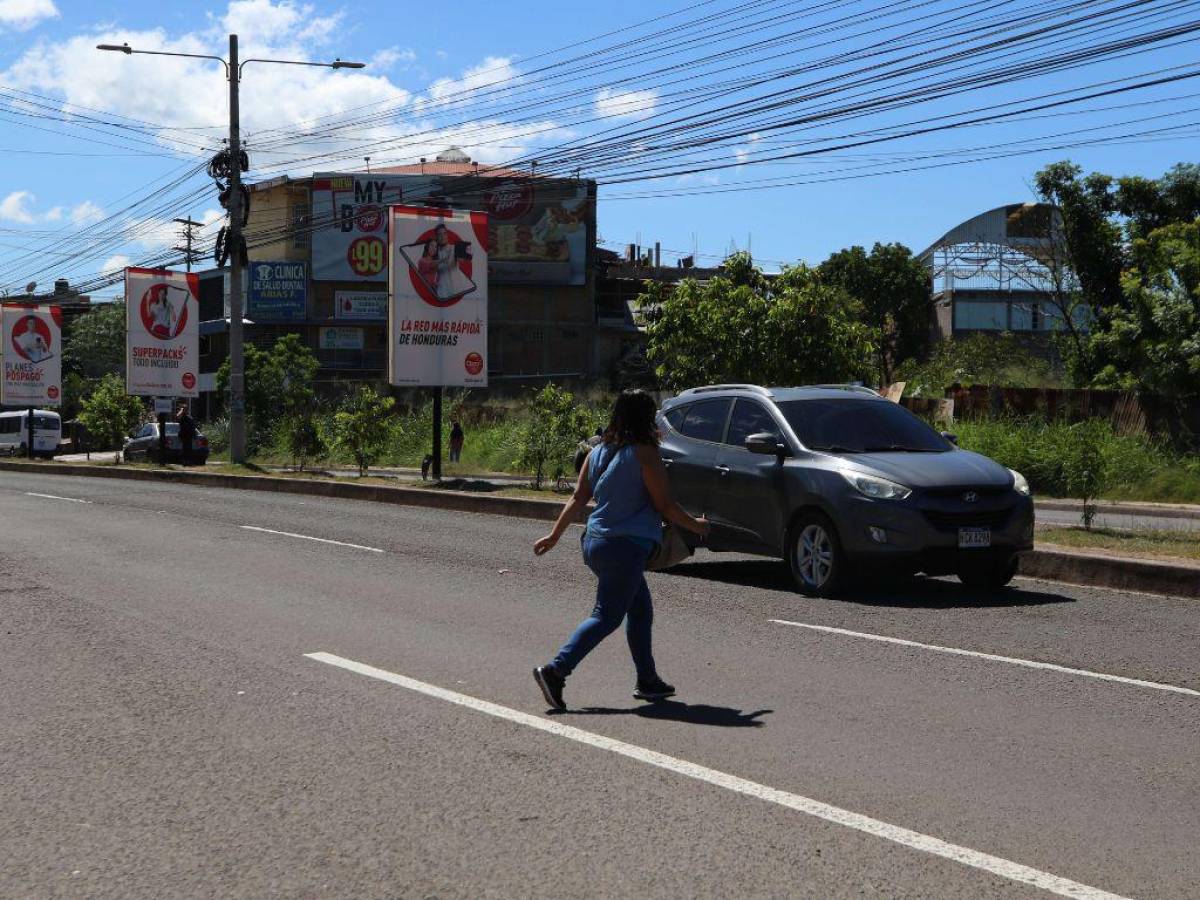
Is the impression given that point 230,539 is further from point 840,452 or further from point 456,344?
point 456,344

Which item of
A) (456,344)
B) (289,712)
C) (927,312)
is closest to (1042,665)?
(289,712)

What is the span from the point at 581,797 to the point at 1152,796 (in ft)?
7.30

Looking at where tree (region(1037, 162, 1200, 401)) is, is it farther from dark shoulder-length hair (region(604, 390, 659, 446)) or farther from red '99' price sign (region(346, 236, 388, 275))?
red '99' price sign (region(346, 236, 388, 275))

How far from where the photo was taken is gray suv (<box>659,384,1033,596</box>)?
35.9ft

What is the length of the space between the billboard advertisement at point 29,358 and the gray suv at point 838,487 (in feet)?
125

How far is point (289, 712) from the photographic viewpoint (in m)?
6.82

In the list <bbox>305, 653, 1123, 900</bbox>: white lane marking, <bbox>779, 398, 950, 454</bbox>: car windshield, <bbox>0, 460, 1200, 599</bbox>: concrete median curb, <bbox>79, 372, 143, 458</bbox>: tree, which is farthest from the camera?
<bbox>79, 372, 143, 458</bbox>: tree

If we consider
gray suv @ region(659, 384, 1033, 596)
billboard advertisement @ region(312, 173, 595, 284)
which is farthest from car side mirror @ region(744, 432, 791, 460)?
billboard advertisement @ region(312, 173, 595, 284)

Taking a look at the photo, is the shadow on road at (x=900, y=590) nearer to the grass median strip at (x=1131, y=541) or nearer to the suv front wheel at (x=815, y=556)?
the suv front wheel at (x=815, y=556)

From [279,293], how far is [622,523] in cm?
6887

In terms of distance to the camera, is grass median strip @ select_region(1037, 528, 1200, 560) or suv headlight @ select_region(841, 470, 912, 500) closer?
suv headlight @ select_region(841, 470, 912, 500)

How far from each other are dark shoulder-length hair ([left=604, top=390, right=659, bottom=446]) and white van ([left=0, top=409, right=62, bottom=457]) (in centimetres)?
5806

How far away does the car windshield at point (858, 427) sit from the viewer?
39.4ft

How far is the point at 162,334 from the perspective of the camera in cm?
3703
